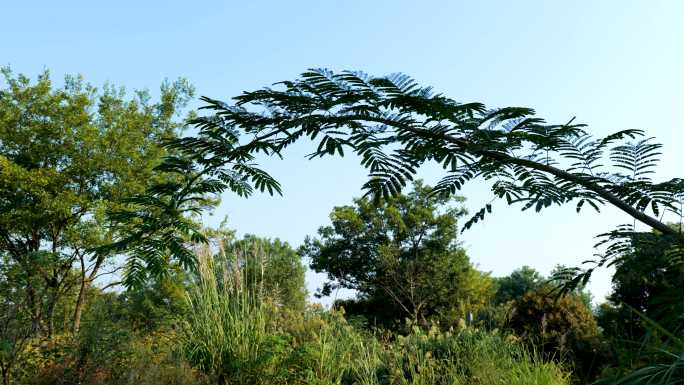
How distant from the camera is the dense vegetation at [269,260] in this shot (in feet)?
5.09

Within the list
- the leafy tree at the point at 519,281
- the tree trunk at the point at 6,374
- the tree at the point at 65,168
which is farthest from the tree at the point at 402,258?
the tree trunk at the point at 6,374

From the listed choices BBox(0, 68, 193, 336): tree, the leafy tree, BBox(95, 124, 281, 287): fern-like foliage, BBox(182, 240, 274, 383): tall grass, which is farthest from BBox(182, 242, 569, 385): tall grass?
the leafy tree

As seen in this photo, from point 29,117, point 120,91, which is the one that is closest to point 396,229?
point 120,91

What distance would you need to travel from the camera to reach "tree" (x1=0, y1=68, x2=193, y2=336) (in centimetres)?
1391

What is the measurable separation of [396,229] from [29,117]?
1262 cm

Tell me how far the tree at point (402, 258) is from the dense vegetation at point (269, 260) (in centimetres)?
12

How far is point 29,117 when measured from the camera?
48.6ft

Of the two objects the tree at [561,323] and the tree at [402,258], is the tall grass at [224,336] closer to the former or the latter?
the tree at [561,323]

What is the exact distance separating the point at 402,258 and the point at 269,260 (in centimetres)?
1369

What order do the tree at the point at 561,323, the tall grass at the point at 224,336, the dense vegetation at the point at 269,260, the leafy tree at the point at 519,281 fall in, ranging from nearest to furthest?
the dense vegetation at the point at 269,260 → the tall grass at the point at 224,336 → the tree at the point at 561,323 → the leafy tree at the point at 519,281

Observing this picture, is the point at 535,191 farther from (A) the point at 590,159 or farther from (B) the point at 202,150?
(B) the point at 202,150

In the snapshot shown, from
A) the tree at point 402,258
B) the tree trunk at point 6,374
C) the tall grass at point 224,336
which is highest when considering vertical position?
the tree at point 402,258

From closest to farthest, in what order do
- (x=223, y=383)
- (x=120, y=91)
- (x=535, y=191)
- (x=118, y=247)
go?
(x=118, y=247), (x=535, y=191), (x=223, y=383), (x=120, y=91)

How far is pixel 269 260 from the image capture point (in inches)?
335
